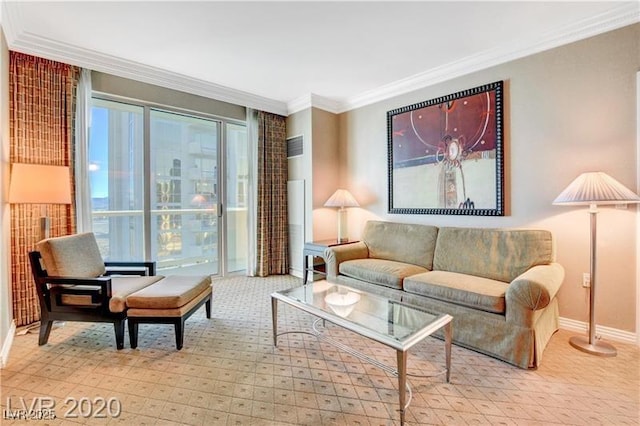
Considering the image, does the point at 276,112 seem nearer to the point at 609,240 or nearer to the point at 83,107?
the point at 83,107

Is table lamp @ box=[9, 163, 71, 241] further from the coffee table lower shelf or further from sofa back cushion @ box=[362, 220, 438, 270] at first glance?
sofa back cushion @ box=[362, 220, 438, 270]

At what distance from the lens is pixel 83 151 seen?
326 centimetres

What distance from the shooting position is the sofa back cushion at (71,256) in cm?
248

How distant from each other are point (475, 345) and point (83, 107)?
446cm

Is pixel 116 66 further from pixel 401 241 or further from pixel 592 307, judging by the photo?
pixel 592 307

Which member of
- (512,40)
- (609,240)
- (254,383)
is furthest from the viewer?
(512,40)

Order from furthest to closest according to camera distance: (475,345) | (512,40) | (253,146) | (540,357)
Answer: (253,146), (512,40), (475,345), (540,357)

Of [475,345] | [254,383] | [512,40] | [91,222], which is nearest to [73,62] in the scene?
[91,222]

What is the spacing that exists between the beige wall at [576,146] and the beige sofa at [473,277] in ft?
0.92

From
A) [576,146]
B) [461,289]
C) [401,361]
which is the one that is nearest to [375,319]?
[401,361]

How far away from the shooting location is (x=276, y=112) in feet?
15.9

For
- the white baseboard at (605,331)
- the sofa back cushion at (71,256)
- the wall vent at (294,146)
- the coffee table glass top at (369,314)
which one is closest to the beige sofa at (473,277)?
the white baseboard at (605,331)

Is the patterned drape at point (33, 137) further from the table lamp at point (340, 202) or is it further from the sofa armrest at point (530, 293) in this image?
the sofa armrest at point (530, 293)

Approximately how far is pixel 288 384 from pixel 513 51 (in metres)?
3.60
